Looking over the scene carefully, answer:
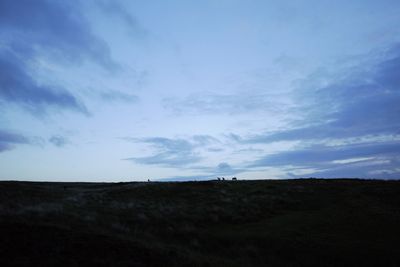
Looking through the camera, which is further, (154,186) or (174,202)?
(154,186)

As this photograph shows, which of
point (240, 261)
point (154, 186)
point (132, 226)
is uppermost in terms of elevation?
point (154, 186)

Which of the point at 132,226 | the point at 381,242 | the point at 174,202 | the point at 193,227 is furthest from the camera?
the point at 174,202

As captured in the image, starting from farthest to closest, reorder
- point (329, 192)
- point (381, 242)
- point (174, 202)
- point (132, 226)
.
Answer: point (329, 192) < point (174, 202) < point (132, 226) < point (381, 242)

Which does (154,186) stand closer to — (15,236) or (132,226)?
(132,226)

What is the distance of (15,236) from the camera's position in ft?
53.5

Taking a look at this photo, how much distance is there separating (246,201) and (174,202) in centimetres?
885

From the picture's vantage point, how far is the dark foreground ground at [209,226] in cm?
1633

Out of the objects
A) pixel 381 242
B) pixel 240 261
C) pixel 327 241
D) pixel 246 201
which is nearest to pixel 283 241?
pixel 327 241

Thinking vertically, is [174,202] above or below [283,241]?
above

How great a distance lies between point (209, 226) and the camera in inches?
1198

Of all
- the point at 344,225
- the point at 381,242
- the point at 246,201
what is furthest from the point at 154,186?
the point at 381,242

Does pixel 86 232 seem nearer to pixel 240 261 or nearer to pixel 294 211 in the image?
pixel 240 261

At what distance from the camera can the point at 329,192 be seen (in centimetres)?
4438

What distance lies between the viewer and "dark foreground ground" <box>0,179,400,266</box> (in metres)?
16.3
